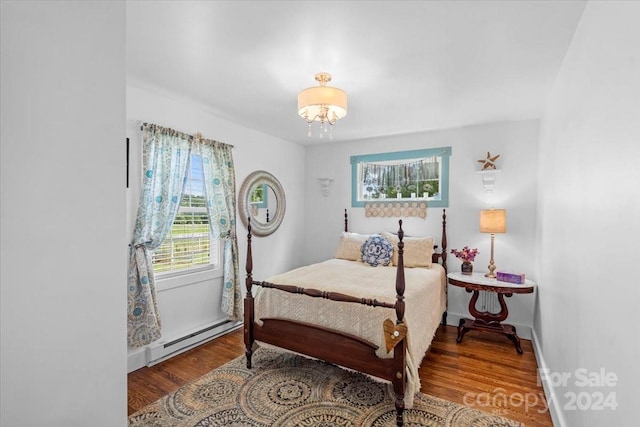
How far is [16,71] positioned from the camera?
748mm

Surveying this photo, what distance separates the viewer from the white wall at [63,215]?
749 millimetres

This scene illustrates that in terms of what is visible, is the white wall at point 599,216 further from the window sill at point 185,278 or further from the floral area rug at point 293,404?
the window sill at point 185,278

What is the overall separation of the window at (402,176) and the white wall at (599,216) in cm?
184

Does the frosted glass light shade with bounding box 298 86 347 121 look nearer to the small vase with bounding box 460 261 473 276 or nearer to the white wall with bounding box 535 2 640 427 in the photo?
the white wall with bounding box 535 2 640 427

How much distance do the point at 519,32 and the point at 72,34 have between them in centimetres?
218

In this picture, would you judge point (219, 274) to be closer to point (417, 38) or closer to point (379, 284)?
point (379, 284)

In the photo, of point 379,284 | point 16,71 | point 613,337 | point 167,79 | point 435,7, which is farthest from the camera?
point 379,284

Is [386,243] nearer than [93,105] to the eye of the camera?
No

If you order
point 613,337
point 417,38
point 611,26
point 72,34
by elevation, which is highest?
point 417,38

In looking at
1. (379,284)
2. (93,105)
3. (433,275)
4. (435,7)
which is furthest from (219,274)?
(435,7)

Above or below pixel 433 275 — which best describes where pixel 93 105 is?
above

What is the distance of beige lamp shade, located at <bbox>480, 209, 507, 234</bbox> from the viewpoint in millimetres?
3422

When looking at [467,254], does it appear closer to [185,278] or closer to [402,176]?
[402,176]

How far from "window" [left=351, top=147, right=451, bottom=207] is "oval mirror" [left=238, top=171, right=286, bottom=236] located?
1.10m
